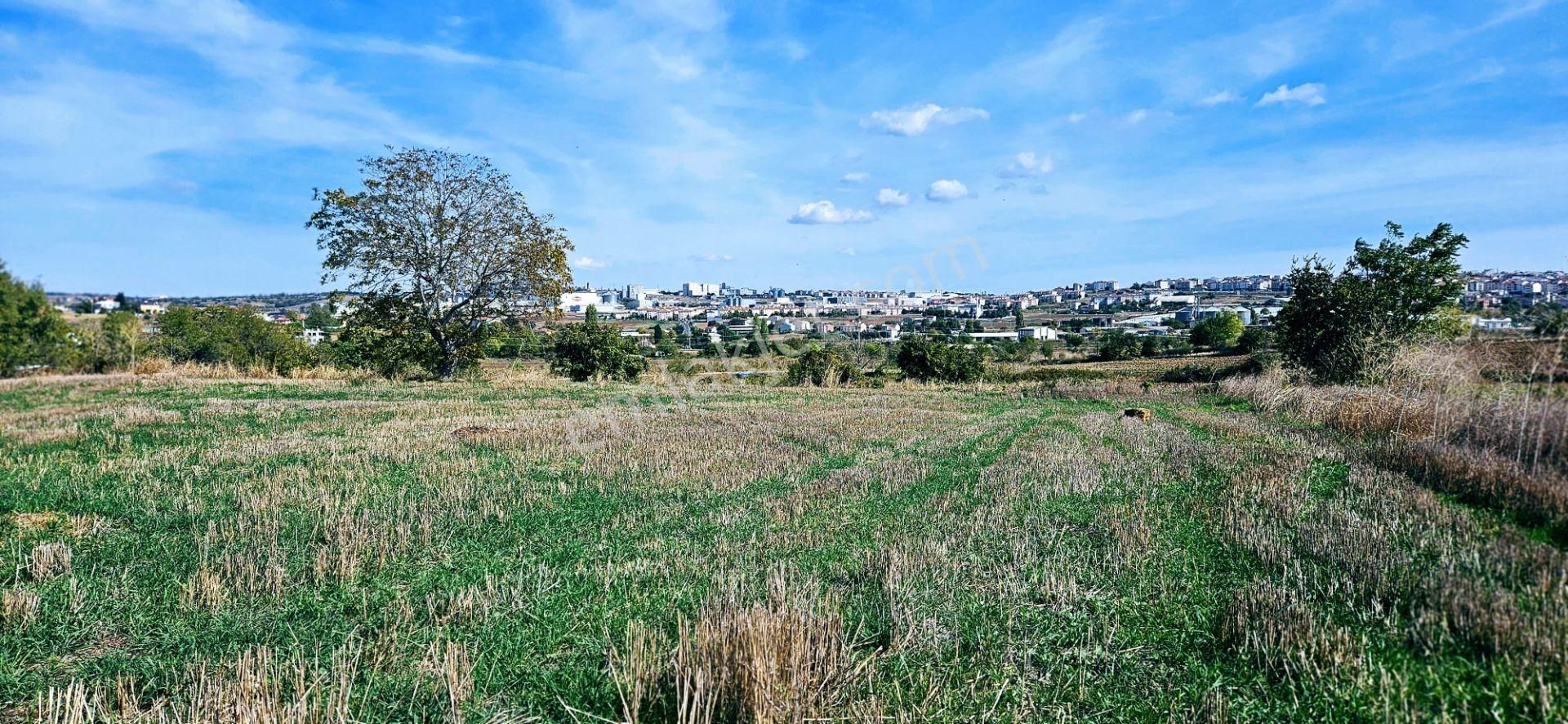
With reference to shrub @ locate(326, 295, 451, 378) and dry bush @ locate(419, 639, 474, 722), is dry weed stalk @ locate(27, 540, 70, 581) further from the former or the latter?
shrub @ locate(326, 295, 451, 378)

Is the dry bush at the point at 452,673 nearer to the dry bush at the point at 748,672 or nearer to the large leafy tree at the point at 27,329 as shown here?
the dry bush at the point at 748,672

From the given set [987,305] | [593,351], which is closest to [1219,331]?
[987,305]

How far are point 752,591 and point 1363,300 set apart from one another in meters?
27.0

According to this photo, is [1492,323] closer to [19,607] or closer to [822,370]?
[19,607]

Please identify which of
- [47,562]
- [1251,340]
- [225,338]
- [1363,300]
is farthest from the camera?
[1251,340]

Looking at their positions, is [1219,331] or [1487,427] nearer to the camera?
[1487,427]

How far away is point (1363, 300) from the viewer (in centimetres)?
2389

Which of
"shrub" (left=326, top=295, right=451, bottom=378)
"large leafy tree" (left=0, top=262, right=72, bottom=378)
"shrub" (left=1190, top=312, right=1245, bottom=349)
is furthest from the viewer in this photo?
"shrub" (left=1190, top=312, right=1245, bottom=349)

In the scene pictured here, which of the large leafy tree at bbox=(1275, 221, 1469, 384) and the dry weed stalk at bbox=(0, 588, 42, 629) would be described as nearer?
the dry weed stalk at bbox=(0, 588, 42, 629)

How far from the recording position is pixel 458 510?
7.76 meters

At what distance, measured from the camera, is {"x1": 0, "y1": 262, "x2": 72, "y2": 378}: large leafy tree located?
39.7m

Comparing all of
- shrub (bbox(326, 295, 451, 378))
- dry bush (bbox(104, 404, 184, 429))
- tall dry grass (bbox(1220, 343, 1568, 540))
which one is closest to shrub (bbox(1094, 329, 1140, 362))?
shrub (bbox(326, 295, 451, 378))

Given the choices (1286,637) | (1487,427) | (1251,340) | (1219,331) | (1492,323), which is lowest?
(1219,331)

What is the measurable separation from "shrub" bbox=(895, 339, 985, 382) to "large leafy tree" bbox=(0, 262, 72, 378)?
49.7m
